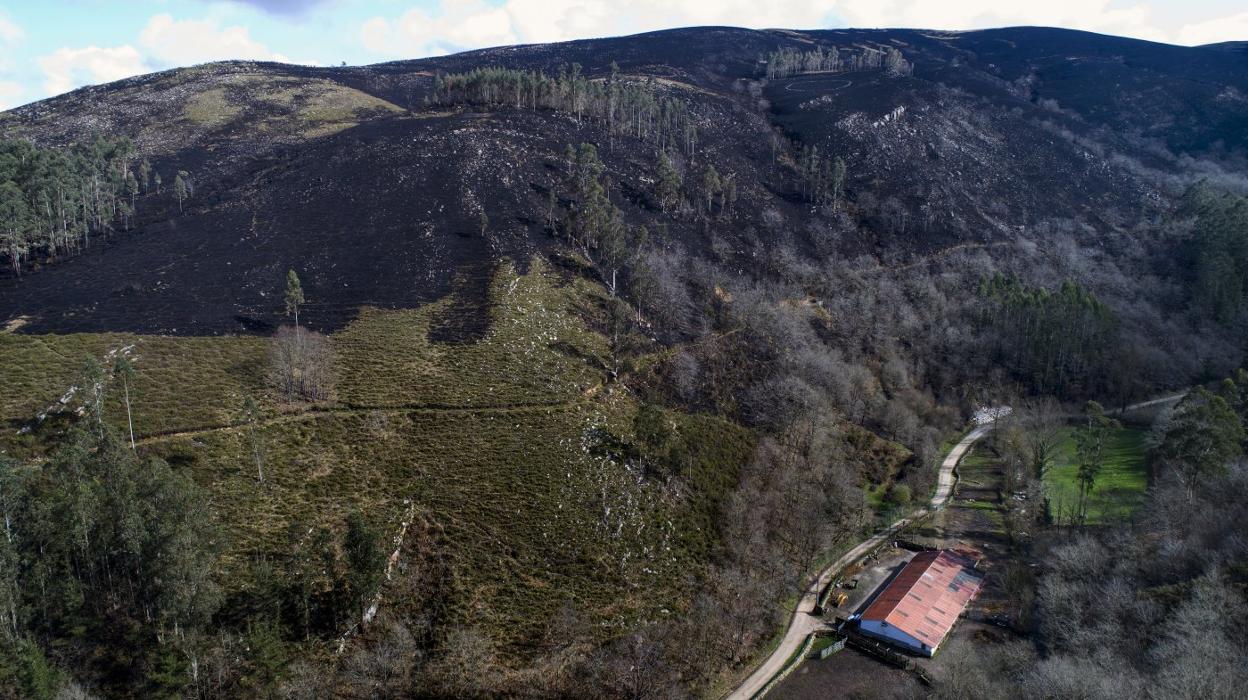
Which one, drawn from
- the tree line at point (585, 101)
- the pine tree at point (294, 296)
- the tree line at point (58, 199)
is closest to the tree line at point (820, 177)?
the tree line at point (585, 101)

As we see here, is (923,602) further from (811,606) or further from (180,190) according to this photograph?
(180,190)

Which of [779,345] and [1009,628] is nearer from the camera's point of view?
[1009,628]

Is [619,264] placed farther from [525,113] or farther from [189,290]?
[525,113]

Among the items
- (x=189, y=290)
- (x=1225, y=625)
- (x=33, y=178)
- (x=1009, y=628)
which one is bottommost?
(x=1009, y=628)

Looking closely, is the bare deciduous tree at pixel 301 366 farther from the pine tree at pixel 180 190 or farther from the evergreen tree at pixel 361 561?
the pine tree at pixel 180 190

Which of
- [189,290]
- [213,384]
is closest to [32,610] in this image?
[213,384]

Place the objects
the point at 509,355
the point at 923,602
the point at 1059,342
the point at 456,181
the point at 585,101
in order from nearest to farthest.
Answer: the point at 923,602
the point at 509,355
the point at 1059,342
the point at 456,181
the point at 585,101

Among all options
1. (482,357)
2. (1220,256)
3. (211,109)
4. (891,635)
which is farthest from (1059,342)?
(211,109)
